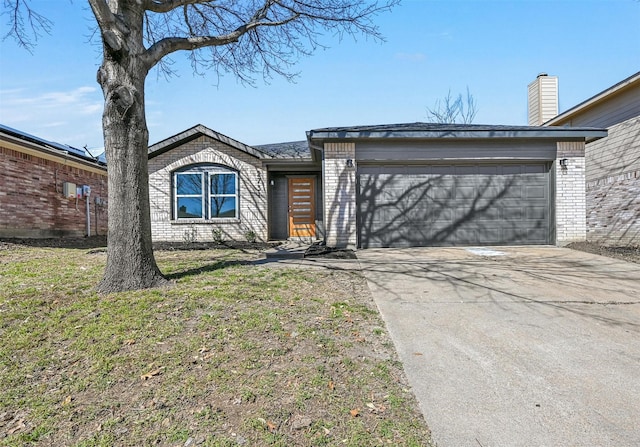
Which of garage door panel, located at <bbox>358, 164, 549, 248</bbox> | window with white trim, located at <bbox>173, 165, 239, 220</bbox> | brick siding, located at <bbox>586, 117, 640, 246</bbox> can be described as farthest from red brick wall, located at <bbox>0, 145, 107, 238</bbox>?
brick siding, located at <bbox>586, 117, 640, 246</bbox>

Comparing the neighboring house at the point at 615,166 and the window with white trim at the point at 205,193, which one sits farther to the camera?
the window with white trim at the point at 205,193

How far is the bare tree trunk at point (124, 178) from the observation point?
14.8 ft

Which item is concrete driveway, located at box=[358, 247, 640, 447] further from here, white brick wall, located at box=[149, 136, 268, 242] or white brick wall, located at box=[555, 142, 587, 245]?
white brick wall, located at box=[149, 136, 268, 242]

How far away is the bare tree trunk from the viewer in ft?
14.8

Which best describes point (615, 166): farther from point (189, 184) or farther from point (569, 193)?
point (189, 184)

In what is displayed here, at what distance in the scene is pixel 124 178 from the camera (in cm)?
459

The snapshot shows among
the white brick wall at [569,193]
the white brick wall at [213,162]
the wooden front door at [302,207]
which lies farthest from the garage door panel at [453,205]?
the white brick wall at [213,162]

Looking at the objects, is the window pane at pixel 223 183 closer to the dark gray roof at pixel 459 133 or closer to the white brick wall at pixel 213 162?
the white brick wall at pixel 213 162

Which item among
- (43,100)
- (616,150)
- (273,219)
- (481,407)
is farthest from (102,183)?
(616,150)

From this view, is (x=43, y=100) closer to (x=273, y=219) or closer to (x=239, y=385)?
(x=273, y=219)

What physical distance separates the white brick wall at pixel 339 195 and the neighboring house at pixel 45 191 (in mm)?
8590

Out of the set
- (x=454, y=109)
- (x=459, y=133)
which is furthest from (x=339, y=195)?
(x=454, y=109)

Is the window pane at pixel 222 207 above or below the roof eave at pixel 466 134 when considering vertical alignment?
below

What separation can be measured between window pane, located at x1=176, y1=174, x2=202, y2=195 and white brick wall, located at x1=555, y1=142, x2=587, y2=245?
10.4 meters
